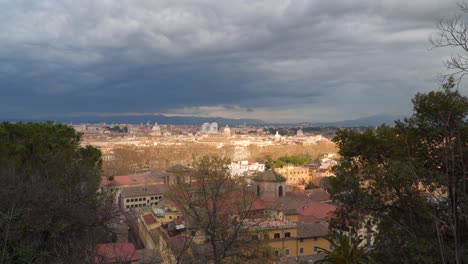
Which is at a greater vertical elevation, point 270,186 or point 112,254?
point 112,254

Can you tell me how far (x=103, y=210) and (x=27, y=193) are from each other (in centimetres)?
223

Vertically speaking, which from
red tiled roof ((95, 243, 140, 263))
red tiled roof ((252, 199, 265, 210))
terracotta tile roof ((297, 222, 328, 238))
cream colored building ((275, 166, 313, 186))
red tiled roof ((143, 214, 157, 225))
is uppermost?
red tiled roof ((95, 243, 140, 263))

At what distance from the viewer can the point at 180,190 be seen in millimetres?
15836

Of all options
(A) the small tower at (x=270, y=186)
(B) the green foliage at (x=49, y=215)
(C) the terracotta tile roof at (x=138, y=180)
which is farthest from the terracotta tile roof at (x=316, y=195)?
(B) the green foliage at (x=49, y=215)

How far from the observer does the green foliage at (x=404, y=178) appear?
725 centimetres

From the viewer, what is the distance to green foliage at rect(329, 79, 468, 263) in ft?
23.8

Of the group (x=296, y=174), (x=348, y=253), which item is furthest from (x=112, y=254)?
(x=296, y=174)

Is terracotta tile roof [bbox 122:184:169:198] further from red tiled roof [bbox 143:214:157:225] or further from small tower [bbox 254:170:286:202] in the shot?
red tiled roof [bbox 143:214:157:225]

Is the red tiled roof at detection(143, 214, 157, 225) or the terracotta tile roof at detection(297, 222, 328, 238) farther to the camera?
the red tiled roof at detection(143, 214, 157, 225)

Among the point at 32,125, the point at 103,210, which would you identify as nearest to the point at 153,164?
the point at 32,125

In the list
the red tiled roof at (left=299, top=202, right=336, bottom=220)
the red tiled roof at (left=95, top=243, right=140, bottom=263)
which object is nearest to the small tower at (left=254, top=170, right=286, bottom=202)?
the red tiled roof at (left=299, top=202, right=336, bottom=220)

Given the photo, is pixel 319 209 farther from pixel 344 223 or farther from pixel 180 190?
pixel 344 223

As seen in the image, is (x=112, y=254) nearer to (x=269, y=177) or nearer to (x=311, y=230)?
(x=311, y=230)

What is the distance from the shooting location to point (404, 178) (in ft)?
24.8
